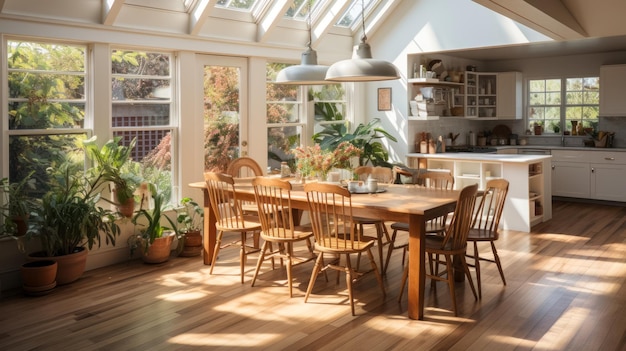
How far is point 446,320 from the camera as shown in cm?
397

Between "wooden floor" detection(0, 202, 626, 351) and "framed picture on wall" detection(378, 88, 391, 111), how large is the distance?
3.26 meters

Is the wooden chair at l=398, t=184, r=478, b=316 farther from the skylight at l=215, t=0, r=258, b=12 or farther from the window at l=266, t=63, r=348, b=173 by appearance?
the skylight at l=215, t=0, r=258, b=12

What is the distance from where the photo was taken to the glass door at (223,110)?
21.1ft

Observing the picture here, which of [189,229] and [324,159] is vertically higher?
[324,159]

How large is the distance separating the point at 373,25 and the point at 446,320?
5.10 metres

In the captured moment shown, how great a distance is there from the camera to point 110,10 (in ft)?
16.9

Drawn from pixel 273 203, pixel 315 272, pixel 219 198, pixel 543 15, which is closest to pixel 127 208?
pixel 219 198

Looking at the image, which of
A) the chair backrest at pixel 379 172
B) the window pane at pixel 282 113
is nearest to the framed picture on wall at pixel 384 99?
the window pane at pixel 282 113

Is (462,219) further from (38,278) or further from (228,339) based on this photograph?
(38,278)

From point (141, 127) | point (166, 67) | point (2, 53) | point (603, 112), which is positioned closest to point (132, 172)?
point (141, 127)

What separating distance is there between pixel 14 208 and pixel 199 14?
104 inches

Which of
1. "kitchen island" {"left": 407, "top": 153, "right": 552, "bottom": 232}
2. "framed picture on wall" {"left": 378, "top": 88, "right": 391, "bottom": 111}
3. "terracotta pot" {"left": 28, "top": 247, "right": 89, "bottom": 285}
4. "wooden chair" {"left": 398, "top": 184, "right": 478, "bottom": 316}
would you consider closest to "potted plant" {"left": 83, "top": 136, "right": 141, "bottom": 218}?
"terracotta pot" {"left": 28, "top": 247, "right": 89, "bottom": 285}

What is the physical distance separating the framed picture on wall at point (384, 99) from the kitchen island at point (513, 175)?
2.63ft

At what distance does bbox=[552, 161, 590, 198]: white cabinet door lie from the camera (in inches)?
353
